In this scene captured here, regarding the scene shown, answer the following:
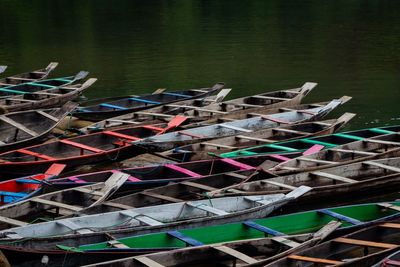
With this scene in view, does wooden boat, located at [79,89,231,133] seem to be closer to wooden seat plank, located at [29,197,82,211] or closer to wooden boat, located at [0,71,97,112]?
wooden boat, located at [0,71,97,112]

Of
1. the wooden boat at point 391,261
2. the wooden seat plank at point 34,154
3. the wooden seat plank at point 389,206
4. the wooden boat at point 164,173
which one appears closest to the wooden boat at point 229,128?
the wooden boat at point 164,173

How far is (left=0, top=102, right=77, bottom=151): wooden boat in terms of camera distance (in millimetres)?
19730

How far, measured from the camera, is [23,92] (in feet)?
84.3

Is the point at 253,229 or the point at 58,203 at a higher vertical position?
the point at 58,203

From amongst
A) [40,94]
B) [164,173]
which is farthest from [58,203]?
[40,94]

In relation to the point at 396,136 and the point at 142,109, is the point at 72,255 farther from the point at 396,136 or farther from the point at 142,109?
the point at 142,109

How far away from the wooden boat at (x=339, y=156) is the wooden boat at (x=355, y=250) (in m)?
3.36

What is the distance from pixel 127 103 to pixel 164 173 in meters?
8.11

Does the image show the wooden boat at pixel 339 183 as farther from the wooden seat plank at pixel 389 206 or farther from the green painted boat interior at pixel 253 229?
the wooden seat plank at pixel 389 206

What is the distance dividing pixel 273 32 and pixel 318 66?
10.5 m

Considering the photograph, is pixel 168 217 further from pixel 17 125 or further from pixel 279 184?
pixel 17 125

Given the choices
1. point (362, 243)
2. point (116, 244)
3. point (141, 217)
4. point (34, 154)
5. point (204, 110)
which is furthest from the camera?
point (204, 110)

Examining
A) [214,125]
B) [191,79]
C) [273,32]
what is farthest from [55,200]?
[273,32]

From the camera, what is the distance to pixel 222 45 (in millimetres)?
41094
